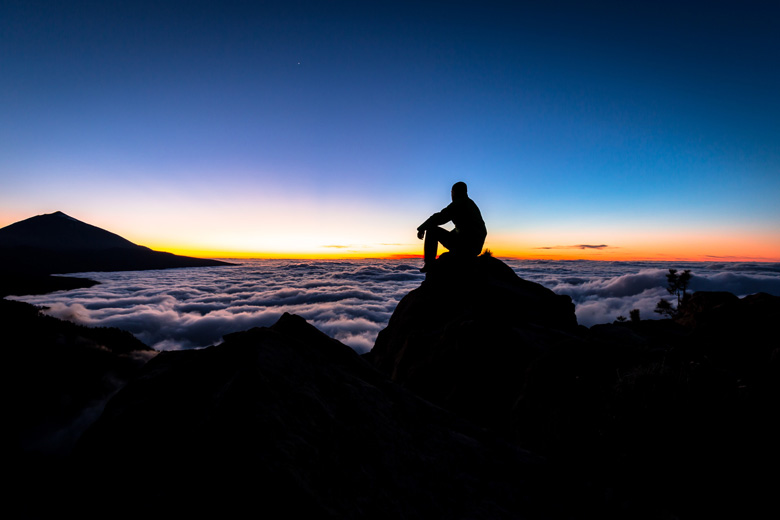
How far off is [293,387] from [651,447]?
3.66 metres

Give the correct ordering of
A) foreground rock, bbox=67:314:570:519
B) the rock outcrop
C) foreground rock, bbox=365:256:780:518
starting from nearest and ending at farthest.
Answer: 1. foreground rock, bbox=67:314:570:519
2. foreground rock, bbox=365:256:780:518
3. the rock outcrop

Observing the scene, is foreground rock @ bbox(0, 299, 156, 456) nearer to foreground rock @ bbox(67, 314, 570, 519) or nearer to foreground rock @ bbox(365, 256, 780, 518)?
foreground rock @ bbox(67, 314, 570, 519)

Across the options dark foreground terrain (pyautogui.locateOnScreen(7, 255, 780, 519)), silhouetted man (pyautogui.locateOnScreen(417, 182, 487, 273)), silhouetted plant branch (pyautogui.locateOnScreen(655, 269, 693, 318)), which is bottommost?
silhouetted plant branch (pyautogui.locateOnScreen(655, 269, 693, 318))

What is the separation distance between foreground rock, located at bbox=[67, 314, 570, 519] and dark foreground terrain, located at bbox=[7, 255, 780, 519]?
12 millimetres

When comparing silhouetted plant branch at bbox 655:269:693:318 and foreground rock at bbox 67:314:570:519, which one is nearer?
foreground rock at bbox 67:314:570:519

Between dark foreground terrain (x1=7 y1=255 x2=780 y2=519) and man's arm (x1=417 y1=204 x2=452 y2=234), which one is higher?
man's arm (x1=417 y1=204 x2=452 y2=234)

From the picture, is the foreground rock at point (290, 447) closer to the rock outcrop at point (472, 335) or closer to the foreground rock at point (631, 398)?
the foreground rock at point (631, 398)

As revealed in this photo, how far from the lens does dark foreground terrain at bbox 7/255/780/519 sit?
197 cm

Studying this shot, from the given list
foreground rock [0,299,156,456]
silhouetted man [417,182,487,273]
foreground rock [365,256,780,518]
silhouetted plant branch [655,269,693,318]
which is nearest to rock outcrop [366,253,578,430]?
foreground rock [365,256,780,518]

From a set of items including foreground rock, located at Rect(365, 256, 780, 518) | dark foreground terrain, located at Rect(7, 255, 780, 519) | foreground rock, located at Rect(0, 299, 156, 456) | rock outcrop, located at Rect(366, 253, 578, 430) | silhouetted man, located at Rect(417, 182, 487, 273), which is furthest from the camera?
silhouetted man, located at Rect(417, 182, 487, 273)

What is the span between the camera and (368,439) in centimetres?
272

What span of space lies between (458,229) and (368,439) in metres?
9.26

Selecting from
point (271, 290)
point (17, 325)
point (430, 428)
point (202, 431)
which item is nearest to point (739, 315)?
point (430, 428)

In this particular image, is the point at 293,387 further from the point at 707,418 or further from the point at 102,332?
the point at 102,332
